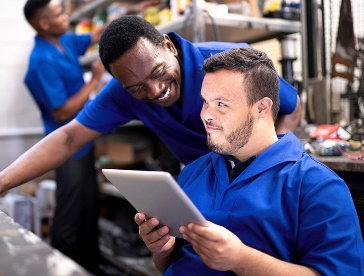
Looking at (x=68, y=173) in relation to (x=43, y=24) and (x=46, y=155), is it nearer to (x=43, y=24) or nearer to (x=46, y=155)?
(x=43, y=24)

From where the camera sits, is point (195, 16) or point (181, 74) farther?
point (195, 16)

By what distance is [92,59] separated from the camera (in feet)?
10.4

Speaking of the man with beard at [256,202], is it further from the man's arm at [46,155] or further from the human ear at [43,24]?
the human ear at [43,24]

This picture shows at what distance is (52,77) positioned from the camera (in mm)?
2418

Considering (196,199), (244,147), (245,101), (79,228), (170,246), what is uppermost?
(245,101)

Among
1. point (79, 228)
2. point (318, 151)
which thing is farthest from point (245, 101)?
point (79, 228)

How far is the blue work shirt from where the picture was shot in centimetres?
240

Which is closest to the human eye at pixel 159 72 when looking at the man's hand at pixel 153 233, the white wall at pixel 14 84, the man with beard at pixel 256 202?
the man with beard at pixel 256 202

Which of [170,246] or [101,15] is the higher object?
[101,15]

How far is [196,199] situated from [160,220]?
0.17 metres

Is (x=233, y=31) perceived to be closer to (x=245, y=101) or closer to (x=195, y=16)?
(x=195, y=16)

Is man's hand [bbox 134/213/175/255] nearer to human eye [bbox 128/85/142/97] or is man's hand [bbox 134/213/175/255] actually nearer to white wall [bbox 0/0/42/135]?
human eye [bbox 128/85/142/97]

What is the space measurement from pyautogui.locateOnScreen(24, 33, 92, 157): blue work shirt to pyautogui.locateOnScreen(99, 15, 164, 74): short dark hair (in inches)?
44.9

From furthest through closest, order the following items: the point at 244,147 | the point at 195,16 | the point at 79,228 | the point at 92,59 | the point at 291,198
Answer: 1. the point at 92,59
2. the point at 79,228
3. the point at 195,16
4. the point at 244,147
5. the point at 291,198
